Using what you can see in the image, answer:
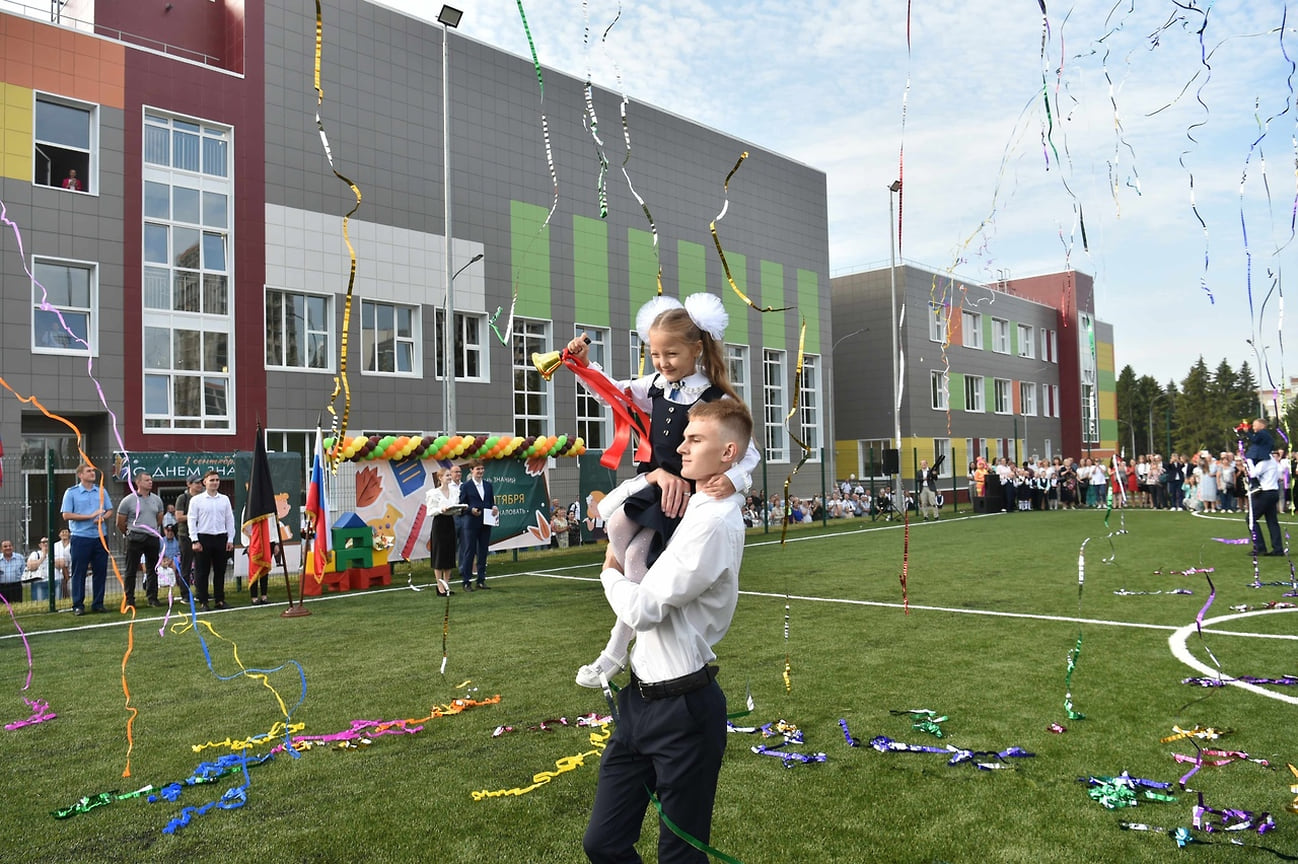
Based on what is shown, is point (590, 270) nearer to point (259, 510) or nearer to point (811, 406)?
point (811, 406)

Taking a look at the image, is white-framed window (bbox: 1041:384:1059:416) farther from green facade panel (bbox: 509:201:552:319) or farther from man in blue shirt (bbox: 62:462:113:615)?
man in blue shirt (bbox: 62:462:113:615)

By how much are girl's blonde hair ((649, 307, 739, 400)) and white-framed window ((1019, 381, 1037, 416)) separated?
55.0 metres

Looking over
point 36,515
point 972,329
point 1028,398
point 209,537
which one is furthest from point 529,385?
point 1028,398

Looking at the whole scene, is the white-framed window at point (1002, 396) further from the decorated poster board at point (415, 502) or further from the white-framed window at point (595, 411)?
the decorated poster board at point (415, 502)

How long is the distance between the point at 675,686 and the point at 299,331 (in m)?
22.8

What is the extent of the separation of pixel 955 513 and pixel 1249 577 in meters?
18.2

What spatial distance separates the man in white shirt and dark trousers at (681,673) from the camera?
239 centimetres

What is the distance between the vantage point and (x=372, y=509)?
14.8 metres

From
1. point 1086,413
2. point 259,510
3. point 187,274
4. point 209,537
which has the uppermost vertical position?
point 187,274

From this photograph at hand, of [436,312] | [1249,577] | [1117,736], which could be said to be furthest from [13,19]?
[1249,577]

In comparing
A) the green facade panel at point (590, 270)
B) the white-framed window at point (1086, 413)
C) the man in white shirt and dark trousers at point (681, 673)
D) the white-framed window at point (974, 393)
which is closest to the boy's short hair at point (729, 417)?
the man in white shirt and dark trousers at point (681, 673)

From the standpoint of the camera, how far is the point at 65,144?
19516 millimetres

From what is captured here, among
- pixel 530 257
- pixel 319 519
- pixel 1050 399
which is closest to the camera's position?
pixel 319 519

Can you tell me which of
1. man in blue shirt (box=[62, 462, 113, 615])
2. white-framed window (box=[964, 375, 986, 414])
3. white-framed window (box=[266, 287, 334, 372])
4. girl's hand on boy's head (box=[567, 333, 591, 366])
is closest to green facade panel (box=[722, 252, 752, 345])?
white-framed window (box=[266, 287, 334, 372])
